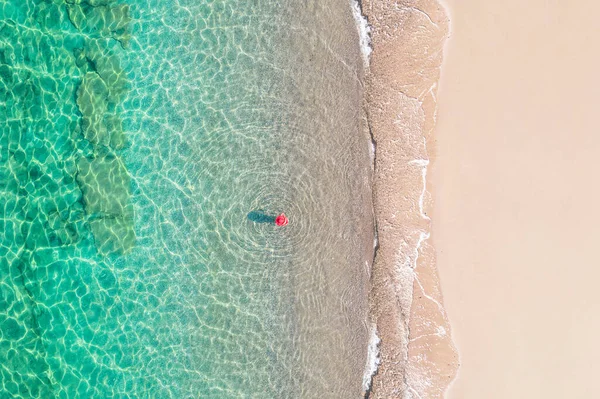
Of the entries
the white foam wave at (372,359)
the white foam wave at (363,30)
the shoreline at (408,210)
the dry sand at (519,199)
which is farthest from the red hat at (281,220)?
the white foam wave at (363,30)

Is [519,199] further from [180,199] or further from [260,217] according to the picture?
[180,199]

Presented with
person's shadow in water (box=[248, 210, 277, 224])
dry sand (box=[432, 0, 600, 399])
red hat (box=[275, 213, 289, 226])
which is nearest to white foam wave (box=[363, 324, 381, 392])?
dry sand (box=[432, 0, 600, 399])

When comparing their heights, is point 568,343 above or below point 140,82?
below

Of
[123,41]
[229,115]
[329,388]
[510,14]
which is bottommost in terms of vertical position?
[329,388]

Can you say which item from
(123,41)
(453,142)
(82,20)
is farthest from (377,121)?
(82,20)

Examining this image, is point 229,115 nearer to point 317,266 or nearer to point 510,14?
point 317,266

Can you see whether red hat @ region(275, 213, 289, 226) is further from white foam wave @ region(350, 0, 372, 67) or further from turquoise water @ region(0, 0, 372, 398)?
white foam wave @ region(350, 0, 372, 67)
